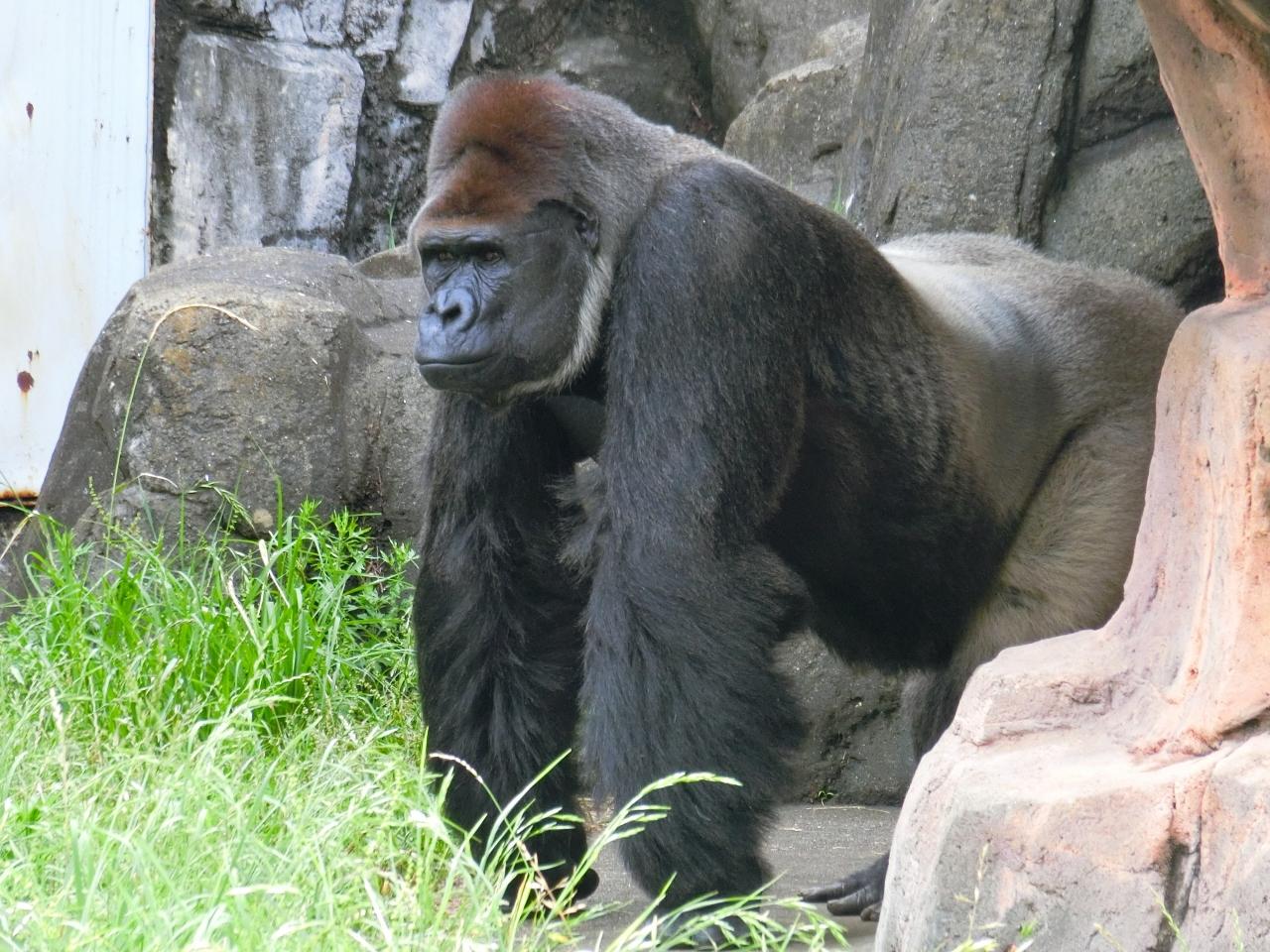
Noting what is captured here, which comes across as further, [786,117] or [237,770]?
[786,117]

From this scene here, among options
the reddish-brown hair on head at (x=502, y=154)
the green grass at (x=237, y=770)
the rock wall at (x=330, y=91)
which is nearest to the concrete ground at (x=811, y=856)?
the green grass at (x=237, y=770)

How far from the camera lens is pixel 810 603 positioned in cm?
368

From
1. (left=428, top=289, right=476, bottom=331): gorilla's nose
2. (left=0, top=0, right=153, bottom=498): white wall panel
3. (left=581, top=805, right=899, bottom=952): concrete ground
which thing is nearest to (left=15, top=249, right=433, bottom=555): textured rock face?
(left=0, top=0, right=153, bottom=498): white wall panel

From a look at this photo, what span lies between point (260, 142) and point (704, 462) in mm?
4541

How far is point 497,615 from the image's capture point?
350cm

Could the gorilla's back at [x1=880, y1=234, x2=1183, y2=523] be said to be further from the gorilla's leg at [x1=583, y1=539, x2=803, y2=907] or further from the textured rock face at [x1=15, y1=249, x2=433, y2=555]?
the textured rock face at [x1=15, y1=249, x2=433, y2=555]

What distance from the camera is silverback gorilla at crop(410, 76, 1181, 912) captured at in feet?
10.1

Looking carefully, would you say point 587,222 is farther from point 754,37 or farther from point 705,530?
point 754,37

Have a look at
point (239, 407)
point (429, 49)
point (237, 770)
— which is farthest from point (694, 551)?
point (429, 49)

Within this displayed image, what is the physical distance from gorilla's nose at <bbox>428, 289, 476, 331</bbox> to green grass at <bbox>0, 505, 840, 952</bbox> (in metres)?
0.80

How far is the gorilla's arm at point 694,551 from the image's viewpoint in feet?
9.97

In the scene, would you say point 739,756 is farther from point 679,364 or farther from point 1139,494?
point 1139,494

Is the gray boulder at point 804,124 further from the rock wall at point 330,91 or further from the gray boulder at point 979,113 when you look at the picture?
the gray boulder at point 979,113

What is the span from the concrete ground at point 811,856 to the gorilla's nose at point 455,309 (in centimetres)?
115
